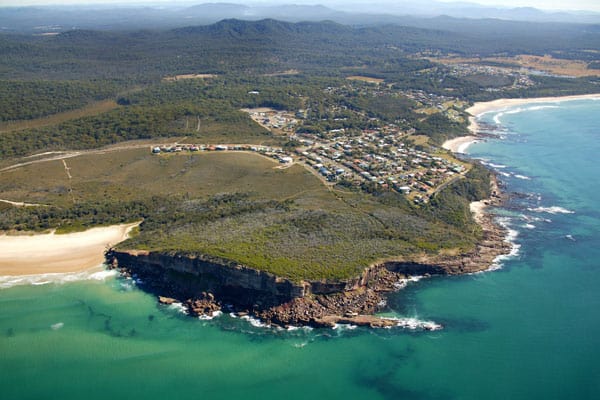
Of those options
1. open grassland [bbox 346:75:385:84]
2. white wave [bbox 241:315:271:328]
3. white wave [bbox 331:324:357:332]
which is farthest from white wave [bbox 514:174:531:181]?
open grassland [bbox 346:75:385:84]

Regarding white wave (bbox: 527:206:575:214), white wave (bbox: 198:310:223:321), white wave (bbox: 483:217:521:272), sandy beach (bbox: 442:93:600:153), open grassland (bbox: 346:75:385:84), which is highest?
open grassland (bbox: 346:75:385:84)

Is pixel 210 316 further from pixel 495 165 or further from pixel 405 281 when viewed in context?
→ pixel 495 165

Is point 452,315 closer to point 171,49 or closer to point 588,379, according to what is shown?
point 588,379

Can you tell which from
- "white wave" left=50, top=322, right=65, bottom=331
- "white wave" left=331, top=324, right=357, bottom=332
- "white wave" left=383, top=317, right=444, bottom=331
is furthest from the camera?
"white wave" left=50, top=322, right=65, bottom=331

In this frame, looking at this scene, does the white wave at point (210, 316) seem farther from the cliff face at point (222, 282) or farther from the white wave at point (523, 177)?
the white wave at point (523, 177)

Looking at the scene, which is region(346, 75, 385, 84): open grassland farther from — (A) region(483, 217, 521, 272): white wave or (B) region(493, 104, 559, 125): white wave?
(A) region(483, 217, 521, 272): white wave

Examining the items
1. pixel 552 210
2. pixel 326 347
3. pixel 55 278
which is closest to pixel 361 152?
pixel 552 210

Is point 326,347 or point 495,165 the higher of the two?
point 495,165
